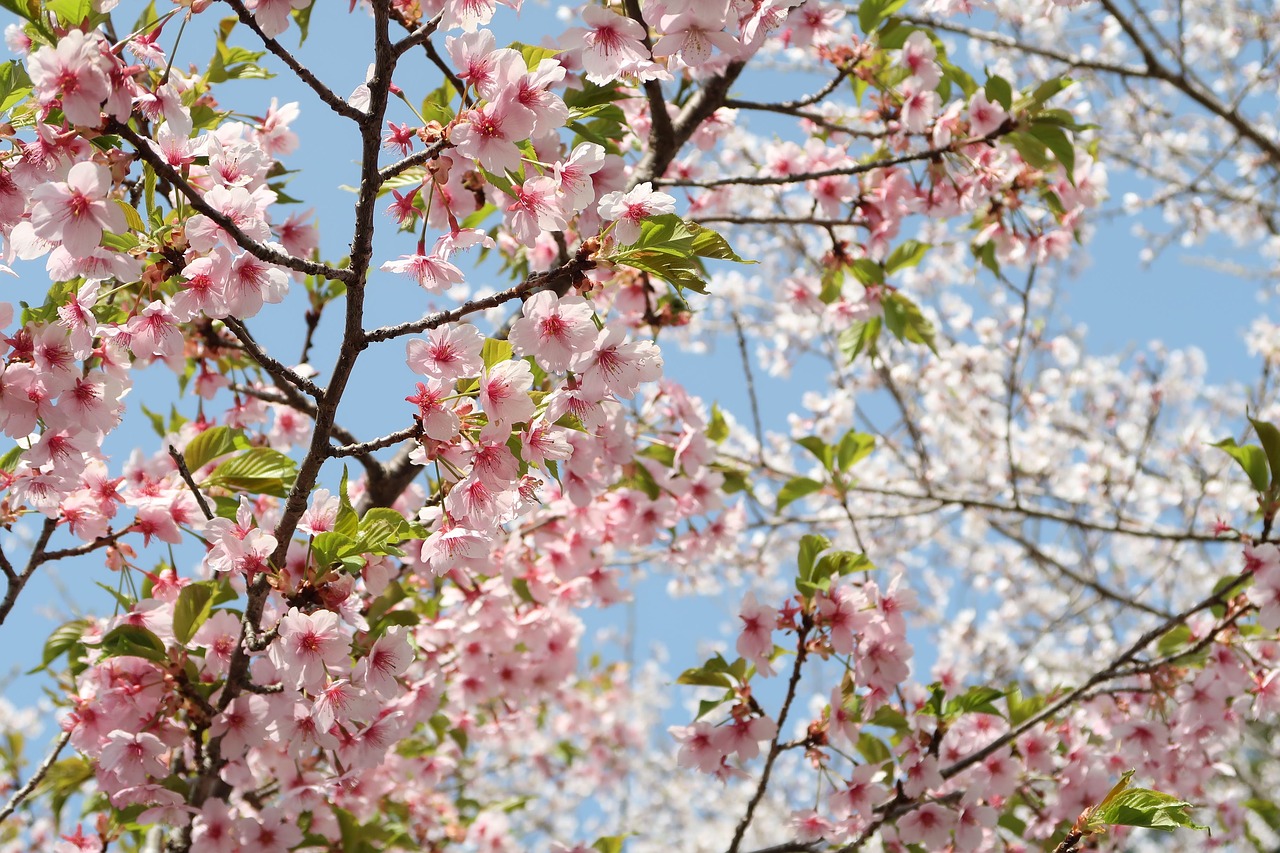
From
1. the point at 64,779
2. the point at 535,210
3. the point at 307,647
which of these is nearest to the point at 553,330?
the point at 535,210

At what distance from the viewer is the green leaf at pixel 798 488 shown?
2.84 metres

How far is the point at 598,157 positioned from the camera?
5.16 ft

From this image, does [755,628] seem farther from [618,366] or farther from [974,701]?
[618,366]

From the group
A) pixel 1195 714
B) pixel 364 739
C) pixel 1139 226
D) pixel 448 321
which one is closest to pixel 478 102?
pixel 448 321

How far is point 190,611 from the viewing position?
6.26ft

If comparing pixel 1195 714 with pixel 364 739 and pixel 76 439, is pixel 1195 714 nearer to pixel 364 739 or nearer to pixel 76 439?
pixel 364 739

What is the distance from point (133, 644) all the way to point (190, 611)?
120 mm

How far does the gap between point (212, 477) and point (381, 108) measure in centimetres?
106

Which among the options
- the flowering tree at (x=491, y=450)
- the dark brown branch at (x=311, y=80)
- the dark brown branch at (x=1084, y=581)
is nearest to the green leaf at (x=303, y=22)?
the flowering tree at (x=491, y=450)

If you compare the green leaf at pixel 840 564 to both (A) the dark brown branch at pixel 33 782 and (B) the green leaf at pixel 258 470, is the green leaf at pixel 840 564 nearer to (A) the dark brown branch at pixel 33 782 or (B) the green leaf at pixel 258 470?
(B) the green leaf at pixel 258 470

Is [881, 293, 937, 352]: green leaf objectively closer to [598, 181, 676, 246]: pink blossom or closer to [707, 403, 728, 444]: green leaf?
[707, 403, 728, 444]: green leaf

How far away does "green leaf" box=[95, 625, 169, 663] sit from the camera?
1.81 metres

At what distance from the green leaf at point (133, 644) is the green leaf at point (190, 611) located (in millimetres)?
44

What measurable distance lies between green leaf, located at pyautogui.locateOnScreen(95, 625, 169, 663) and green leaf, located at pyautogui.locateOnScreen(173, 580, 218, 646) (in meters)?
0.04
